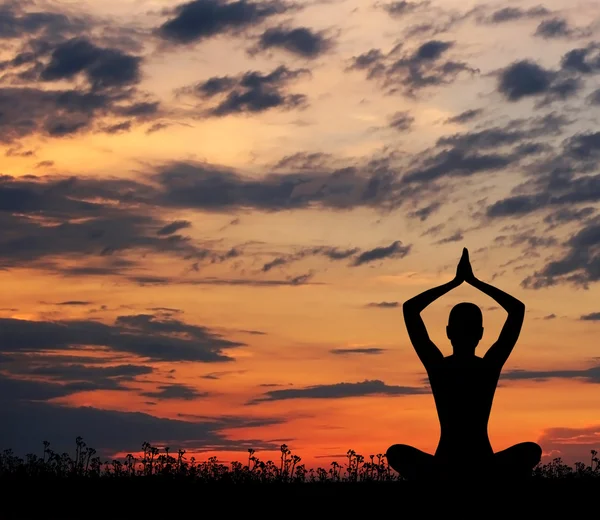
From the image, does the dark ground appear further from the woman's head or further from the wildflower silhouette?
the woman's head

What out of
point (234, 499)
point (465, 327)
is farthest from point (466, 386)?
point (234, 499)

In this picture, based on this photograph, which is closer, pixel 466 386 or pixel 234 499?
pixel 466 386

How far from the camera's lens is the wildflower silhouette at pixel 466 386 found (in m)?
13.2

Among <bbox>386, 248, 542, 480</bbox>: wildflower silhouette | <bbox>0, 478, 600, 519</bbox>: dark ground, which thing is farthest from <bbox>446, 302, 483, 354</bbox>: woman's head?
<bbox>0, 478, 600, 519</bbox>: dark ground

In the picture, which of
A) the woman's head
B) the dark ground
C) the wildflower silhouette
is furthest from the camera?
the dark ground

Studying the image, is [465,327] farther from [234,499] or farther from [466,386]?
[234,499]

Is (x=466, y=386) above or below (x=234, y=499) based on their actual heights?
above

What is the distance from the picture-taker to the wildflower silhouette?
1324 cm

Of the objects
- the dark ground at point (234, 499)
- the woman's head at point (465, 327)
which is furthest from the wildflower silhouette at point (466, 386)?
the dark ground at point (234, 499)

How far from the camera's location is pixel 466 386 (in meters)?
13.2

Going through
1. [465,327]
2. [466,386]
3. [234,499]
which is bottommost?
[234,499]

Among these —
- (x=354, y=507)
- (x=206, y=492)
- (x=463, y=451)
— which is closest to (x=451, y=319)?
(x=463, y=451)

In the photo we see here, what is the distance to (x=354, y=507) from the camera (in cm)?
1680

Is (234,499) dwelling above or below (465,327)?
below
